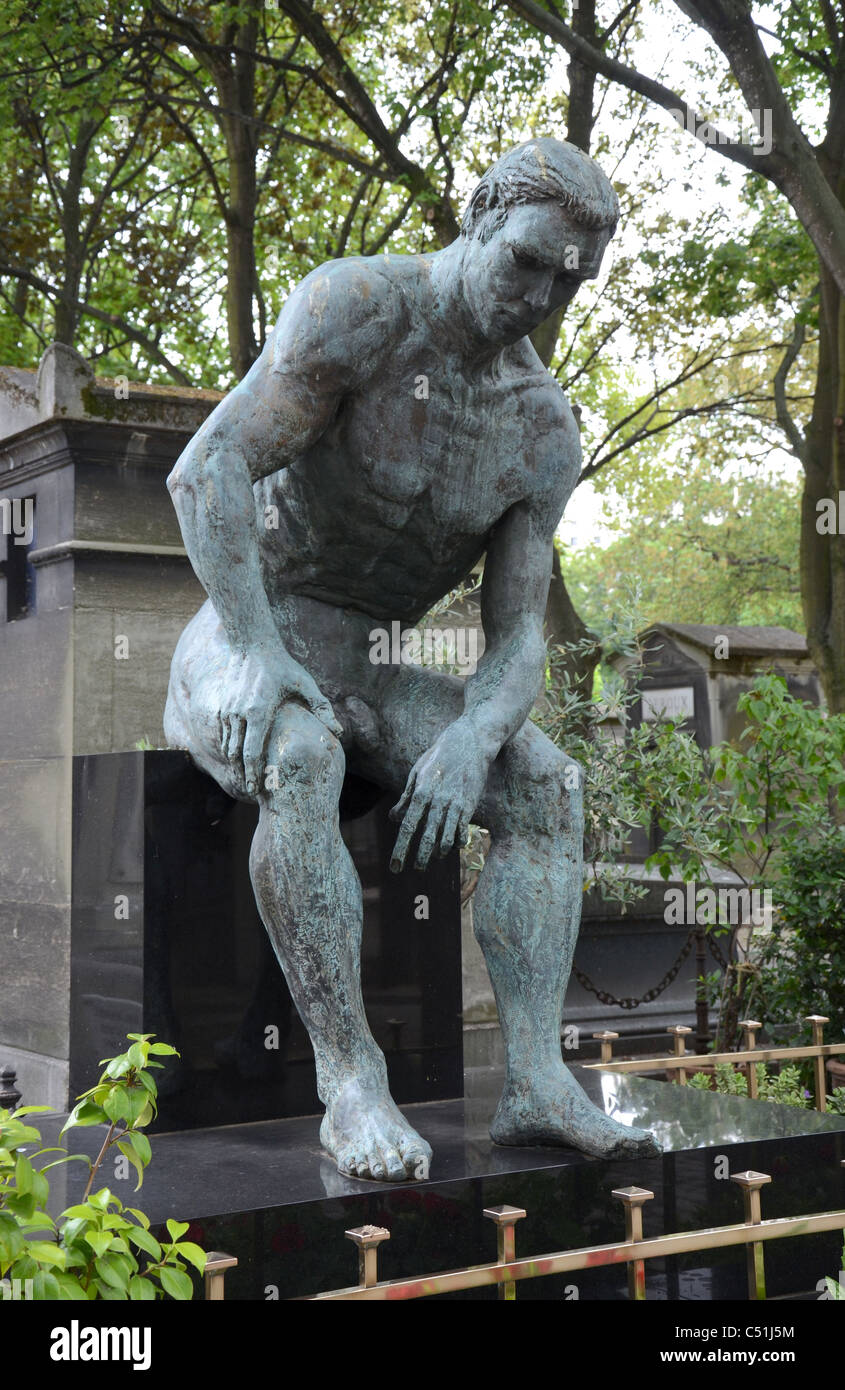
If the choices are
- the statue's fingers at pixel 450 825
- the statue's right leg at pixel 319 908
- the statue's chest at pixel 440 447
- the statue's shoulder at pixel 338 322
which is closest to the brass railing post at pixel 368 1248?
the statue's right leg at pixel 319 908

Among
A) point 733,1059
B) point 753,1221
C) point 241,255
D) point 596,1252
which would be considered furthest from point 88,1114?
point 241,255

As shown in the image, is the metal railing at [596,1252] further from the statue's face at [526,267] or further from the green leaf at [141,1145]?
the statue's face at [526,267]

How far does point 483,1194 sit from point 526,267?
215cm

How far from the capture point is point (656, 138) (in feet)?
53.3

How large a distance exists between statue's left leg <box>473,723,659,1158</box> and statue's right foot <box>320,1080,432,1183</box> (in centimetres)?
41

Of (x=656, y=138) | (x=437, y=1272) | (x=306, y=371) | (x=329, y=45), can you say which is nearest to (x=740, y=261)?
(x=656, y=138)

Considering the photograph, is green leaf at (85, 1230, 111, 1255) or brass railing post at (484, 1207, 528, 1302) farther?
brass railing post at (484, 1207, 528, 1302)

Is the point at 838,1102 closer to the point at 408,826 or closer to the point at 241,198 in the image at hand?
the point at 408,826

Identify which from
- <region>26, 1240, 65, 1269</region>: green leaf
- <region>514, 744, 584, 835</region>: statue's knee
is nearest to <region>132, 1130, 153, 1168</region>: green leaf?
<region>26, 1240, 65, 1269</region>: green leaf

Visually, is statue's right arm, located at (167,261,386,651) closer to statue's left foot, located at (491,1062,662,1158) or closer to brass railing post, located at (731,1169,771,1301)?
statue's left foot, located at (491,1062,662,1158)

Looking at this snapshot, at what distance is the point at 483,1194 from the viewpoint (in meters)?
3.55

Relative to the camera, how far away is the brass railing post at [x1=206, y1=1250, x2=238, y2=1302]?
2.90m
